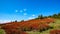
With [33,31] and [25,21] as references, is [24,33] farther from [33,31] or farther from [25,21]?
[25,21]

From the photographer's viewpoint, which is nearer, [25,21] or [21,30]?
[21,30]

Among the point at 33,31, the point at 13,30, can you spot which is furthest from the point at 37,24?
the point at 13,30

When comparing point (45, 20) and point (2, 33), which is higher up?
point (45, 20)

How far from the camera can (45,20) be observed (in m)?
20.8

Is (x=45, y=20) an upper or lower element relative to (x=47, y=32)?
upper

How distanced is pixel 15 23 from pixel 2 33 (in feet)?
9.24

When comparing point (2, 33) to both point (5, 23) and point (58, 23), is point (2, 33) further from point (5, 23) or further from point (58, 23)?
point (58, 23)

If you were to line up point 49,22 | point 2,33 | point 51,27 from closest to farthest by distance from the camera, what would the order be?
1. point 2,33
2. point 51,27
3. point 49,22

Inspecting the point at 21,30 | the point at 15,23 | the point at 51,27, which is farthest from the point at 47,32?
the point at 15,23

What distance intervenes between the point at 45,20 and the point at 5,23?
4.60 metres

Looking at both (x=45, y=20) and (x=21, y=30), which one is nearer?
(x=21, y=30)

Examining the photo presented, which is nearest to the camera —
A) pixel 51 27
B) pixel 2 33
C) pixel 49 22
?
pixel 2 33

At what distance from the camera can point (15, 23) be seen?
1955cm

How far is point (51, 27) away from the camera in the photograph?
749 inches
